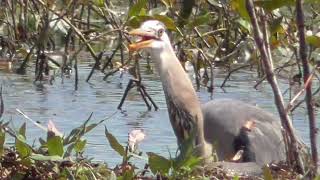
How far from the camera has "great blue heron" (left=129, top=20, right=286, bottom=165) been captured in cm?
555

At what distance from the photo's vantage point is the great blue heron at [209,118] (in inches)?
218

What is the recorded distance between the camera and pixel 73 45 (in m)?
9.84

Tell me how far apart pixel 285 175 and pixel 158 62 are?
4.00ft

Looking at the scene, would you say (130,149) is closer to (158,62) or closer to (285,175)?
(285,175)

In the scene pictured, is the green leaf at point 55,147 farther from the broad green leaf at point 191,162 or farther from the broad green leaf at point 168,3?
the broad green leaf at point 168,3

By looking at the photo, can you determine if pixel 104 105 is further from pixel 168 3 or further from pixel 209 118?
pixel 209 118

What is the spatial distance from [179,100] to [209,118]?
0.44 metres

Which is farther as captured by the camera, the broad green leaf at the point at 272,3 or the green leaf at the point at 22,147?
the green leaf at the point at 22,147

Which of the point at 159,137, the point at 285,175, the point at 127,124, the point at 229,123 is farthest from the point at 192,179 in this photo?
the point at 127,124

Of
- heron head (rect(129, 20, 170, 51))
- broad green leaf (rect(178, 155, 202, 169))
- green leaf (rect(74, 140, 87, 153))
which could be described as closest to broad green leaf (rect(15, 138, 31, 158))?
green leaf (rect(74, 140, 87, 153))

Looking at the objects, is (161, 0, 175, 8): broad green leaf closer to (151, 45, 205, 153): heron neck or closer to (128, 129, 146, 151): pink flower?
(151, 45, 205, 153): heron neck

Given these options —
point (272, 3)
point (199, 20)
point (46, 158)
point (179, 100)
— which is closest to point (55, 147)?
point (46, 158)

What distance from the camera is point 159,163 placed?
4.09m

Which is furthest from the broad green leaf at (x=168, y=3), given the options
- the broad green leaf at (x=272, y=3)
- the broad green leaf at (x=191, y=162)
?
the broad green leaf at (x=272, y=3)
